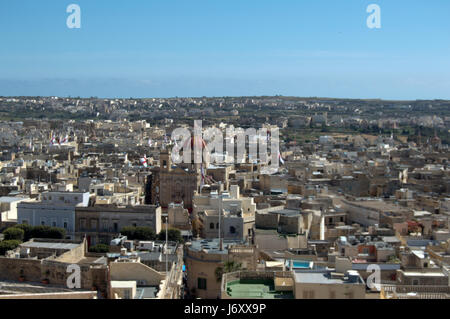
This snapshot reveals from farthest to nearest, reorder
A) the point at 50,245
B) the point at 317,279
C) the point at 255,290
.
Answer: the point at 50,245
the point at 255,290
the point at 317,279

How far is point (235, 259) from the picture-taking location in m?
20.3

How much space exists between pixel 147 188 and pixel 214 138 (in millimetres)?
38264

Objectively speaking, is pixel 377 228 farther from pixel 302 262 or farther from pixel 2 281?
pixel 2 281

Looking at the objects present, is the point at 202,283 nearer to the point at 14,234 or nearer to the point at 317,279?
the point at 317,279

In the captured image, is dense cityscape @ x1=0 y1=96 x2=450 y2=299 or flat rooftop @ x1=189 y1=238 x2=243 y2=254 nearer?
dense cityscape @ x1=0 y1=96 x2=450 y2=299

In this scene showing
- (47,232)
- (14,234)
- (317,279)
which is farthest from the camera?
(47,232)

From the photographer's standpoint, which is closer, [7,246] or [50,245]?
[50,245]

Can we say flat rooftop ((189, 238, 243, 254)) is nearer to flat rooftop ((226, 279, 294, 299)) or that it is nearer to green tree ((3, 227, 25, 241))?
flat rooftop ((226, 279, 294, 299))

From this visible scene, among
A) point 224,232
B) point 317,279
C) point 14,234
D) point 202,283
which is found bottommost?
point 202,283

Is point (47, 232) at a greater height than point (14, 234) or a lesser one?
lesser

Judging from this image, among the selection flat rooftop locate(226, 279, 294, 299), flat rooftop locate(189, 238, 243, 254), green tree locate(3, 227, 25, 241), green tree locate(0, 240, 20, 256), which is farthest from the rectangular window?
green tree locate(3, 227, 25, 241)

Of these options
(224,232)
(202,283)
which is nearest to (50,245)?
(202,283)

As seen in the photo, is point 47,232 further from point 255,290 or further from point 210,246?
point 255,290
